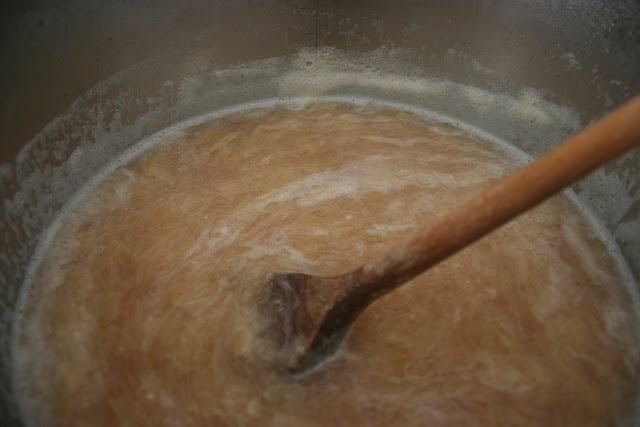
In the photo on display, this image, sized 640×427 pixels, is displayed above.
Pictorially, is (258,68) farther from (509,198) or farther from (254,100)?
(509,198)

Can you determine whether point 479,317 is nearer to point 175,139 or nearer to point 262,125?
point 262,125

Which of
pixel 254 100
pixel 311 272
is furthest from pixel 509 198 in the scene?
pixel 254 100

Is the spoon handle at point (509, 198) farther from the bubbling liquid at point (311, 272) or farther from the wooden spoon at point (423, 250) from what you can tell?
the bubbling liquid at point (311, 272)

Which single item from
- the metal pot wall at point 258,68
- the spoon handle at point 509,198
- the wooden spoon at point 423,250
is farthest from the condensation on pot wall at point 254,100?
the spoon handle at point 509,198

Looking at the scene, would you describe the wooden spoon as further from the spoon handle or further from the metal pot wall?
the metal pot wall

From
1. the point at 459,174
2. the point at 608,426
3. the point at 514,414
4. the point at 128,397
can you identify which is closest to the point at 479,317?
the point at 514,414

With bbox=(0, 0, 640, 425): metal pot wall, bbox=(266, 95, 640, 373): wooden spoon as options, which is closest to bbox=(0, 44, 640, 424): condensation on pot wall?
bbox=(0, 0, 640, 425): metal pot wall

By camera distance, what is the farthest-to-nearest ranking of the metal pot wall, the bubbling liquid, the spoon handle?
the metal pot wall, the bubbling liquid, the spoon handle
